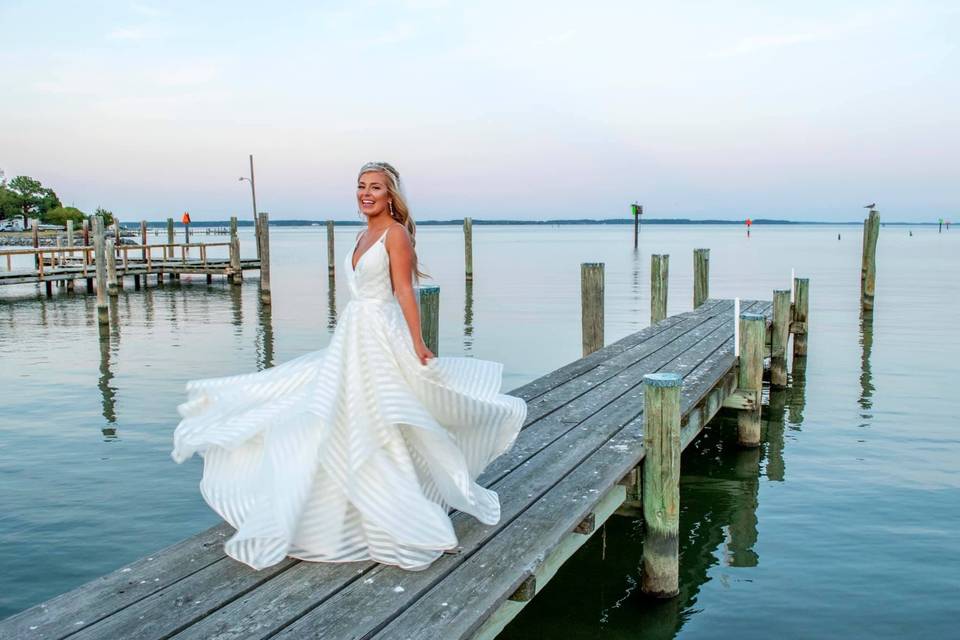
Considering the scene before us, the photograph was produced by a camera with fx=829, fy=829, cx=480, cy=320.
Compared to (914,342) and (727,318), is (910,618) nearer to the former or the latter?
(727,318)

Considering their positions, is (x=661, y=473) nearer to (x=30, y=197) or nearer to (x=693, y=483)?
(x=693, y=483)

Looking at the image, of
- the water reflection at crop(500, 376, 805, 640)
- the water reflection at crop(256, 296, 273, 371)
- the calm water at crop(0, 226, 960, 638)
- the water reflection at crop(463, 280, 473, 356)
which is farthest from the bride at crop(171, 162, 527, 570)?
the water reflection at crop(463, 280, 473, 356)

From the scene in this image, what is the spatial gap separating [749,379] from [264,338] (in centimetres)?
1199

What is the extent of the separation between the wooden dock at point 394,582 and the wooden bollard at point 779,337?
21.6ft

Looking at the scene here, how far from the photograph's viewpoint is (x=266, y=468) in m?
3.62

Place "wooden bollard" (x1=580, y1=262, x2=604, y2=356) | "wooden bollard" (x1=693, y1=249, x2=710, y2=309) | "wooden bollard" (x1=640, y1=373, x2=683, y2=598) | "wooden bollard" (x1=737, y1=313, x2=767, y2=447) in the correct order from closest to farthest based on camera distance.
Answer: "wooden bollard" (x1=640, y1=373, x2=683, y2=598) < "wooden bollard" (x1=737, y1=313, x2=767, y2=447) < "wooden bollard" (x1=580, y1=262, x2=604, y2=356) < "wooden bollard" (x1=693, y1=249, x2=710, y2=309)

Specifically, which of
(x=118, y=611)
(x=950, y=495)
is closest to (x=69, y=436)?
(x=118, y=611)

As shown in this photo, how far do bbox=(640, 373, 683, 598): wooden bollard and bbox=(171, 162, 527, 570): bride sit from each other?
1399mm

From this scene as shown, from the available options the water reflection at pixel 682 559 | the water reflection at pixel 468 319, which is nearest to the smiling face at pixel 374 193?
the water reflection at pixel 682 559

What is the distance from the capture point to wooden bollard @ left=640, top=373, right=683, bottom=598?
521 centimetres

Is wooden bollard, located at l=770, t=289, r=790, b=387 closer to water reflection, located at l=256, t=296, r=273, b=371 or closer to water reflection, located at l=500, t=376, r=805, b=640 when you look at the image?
water reflection, located at l=500, t=376, r=805, b=640

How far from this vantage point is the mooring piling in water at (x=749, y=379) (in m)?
8.64

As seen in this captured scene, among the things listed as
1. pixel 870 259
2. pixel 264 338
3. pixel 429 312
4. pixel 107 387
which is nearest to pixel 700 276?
pixel 870 259

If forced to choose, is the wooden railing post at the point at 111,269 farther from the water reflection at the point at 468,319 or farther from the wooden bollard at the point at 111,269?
the water reflection at the point at 468,319
